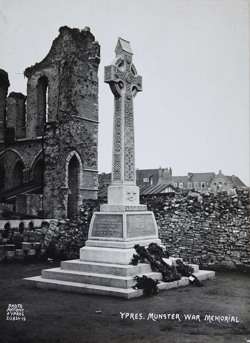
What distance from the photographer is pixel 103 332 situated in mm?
5562

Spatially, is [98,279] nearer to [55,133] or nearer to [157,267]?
[157,267]

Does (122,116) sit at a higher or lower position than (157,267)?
higher

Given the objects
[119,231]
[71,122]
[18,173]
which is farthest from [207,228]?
[18,173]

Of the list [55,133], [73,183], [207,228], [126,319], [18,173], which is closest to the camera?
[126,319]

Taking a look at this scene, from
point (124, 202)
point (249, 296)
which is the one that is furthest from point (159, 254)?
point (249, 296)

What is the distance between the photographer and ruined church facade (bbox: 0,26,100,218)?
18.9 metres

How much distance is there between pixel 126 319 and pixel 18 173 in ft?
70.2

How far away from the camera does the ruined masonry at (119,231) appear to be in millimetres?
8039

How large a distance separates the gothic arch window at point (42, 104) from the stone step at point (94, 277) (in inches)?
690

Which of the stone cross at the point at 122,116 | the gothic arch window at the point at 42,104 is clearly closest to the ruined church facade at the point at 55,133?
the gothic arch window at the point at 42,104

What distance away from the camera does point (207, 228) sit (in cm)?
1145

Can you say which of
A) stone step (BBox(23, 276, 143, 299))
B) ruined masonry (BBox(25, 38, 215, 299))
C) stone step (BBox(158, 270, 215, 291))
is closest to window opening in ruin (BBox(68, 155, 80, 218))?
ruined masonry (BBox(25, 38, 215, 299))

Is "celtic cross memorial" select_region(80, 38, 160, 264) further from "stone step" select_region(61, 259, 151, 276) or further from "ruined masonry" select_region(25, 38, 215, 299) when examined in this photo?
"stone step" select_region(61, 259, 151, 276)

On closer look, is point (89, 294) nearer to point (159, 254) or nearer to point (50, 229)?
point (159, 254)
